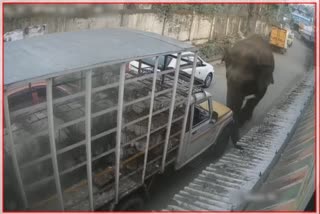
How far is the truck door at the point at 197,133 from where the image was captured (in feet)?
17.8

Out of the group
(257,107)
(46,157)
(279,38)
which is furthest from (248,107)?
(279,38)

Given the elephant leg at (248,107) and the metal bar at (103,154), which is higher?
the metal bar at (103,154)

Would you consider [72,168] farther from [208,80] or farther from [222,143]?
[208,80]

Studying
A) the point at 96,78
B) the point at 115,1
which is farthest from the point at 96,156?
the point at 115,1

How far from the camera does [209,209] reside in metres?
4.63

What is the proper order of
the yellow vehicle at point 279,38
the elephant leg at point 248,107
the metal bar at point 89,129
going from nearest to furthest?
1. the metal bar at point 89,129
2. the elephant leg at point 248,107
3. the yellow vehicle at point 279,38

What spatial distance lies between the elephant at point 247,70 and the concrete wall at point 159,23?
4242mm

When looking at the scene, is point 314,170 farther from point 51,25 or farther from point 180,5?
point 180,5

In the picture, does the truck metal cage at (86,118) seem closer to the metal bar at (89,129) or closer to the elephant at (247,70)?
the metal bar at (89,129)

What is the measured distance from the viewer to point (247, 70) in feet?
24.6

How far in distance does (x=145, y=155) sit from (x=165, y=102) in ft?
2.26

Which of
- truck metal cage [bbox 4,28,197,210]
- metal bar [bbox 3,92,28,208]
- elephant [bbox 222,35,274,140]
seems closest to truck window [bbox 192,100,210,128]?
truck metal cage [bbox 4,28,197,210]

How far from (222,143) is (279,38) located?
40.9ft

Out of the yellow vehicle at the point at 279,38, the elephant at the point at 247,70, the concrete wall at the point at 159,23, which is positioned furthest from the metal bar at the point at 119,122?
the yellow vehicle at the point at 279,38
